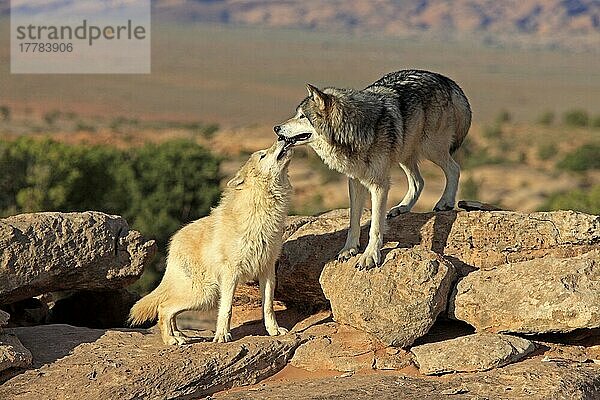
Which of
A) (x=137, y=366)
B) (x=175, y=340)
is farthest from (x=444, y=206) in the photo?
(x=137, y=366)

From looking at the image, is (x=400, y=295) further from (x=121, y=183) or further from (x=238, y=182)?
(x=121, y=183)

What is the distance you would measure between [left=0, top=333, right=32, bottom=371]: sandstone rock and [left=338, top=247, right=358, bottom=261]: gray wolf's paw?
3.48 metres

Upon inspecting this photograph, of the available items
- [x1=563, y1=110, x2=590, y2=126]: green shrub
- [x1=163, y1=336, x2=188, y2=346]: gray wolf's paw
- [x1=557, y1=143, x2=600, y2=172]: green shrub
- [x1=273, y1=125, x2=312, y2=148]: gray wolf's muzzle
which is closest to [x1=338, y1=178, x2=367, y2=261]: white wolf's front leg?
[x1=273, y1=125, x2=312, y2=148]: gray wolf's muzzle

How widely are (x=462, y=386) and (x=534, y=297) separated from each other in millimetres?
1339

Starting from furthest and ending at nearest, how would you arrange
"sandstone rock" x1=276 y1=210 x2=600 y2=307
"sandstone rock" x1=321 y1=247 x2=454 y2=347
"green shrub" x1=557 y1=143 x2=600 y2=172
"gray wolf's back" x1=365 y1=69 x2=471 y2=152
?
"green shrub" x1=557 y1=143 x2=600 y2=172 → "gray wolf's back" x1=365 y1=69 x2=471 y2=152 → "sandstone rock" x1=276 y1=210 x2=600 y2=307 → "sandstone rock" x1=321 y1=247 x2=454 y2=347

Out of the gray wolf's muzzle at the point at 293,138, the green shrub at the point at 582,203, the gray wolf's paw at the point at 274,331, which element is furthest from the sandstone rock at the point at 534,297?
the green shrub at the point at 582,203

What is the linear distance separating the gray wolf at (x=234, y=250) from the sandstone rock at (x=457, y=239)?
985 mm

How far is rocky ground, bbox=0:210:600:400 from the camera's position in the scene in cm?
843

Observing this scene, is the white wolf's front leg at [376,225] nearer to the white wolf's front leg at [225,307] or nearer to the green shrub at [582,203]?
the white wolf's front leg at [225,307]

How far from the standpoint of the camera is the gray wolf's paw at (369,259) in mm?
9414

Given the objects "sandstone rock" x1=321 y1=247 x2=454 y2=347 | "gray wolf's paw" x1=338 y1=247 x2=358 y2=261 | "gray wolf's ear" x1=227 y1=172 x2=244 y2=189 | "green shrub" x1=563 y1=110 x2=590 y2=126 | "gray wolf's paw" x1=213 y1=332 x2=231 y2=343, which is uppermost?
"green shrub" x1=563 y1=110 x2=590 y2=126

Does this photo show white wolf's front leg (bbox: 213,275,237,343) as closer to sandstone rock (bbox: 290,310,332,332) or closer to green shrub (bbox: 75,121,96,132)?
sandstone rock (bbox: 290,310,332,332)

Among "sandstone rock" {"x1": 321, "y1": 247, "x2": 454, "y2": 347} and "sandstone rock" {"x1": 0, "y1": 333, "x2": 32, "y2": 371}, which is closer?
"sandstone rock" {"x1": 0, "y1": 333, "x2": 32, "y2": 371}

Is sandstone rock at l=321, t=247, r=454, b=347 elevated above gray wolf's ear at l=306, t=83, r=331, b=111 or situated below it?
below
